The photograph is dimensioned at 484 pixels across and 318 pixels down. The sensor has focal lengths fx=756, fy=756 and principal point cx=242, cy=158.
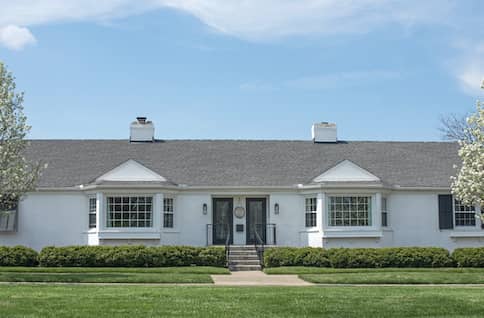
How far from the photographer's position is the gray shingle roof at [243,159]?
104 feet

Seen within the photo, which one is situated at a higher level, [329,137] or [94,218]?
[329,137]

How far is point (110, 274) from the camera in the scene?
23438 mm

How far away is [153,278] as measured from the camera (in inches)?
842

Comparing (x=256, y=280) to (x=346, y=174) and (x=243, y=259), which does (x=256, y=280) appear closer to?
(x=243, y=259)

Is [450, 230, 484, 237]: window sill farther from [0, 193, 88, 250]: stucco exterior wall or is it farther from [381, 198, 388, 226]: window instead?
[0, 193, 88, 250]: stucco exterior wall

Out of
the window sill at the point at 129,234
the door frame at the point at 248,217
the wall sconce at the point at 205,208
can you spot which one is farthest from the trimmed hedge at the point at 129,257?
the door frame at the point at 248,217

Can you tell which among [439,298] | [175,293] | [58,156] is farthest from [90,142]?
[439,298]

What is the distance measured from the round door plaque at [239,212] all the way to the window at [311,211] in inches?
106

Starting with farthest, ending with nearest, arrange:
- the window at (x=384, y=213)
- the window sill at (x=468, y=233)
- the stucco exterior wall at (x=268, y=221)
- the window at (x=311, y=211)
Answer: the window sill at (x=468, y=233), the window at (x=384, y=213), the window at (x=311, y=211), the stucco exterior wall at (x=268, y=221)

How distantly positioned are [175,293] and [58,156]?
17.9 meters

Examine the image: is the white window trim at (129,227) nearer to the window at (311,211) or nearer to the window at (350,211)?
the window at (311,211)

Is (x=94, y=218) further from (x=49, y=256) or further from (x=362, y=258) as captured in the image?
(x=362, y=258)

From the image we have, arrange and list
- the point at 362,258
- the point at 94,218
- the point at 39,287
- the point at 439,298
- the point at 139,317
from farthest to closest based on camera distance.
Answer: the point at 94,218
the point at 362,258
the point at 39,287
the point at 439,298
the point at 139,317

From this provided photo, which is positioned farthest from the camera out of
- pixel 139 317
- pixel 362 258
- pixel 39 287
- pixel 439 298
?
pixel 362 258
